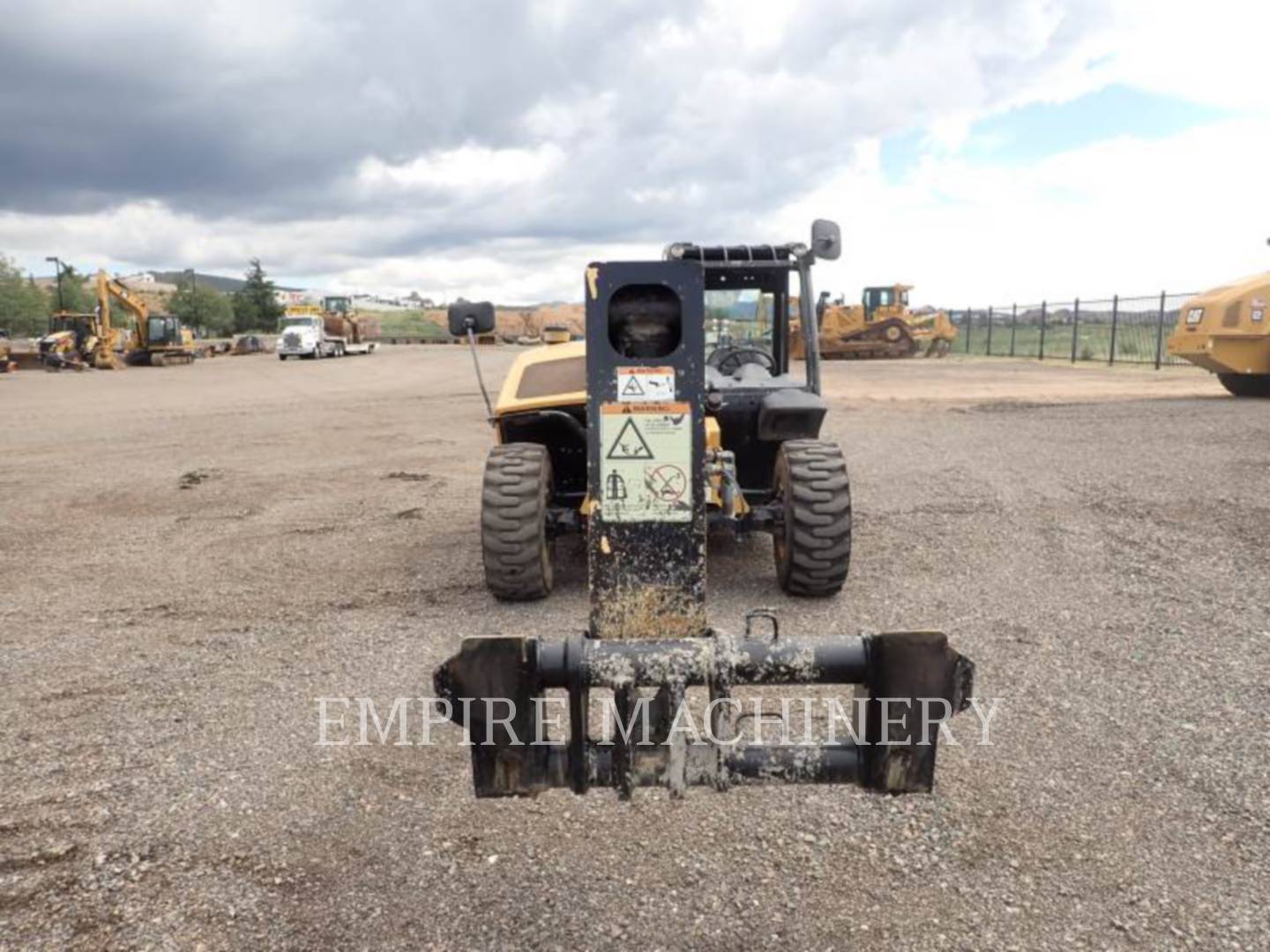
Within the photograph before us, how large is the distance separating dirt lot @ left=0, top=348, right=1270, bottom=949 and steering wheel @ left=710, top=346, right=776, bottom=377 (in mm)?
1257

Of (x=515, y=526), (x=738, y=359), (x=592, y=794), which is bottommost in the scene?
(x=592, y=794)

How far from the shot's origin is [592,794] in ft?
11.0

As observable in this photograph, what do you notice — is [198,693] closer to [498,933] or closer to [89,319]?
[498,933]

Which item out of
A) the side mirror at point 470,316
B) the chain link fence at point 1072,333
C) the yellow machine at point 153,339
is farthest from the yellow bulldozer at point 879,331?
the side mirror at point 470,316

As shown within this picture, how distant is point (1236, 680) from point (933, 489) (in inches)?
182

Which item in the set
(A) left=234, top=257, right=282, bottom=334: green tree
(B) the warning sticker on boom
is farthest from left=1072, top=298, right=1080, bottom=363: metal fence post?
(A) left=234, top=257, right=282, bottom=334: green tree

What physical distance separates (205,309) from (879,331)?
65.3m

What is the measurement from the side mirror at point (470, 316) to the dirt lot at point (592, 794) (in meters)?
1.63

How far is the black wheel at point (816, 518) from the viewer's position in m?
5.15

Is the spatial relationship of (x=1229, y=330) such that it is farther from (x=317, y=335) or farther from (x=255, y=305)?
(x=255, y=305)

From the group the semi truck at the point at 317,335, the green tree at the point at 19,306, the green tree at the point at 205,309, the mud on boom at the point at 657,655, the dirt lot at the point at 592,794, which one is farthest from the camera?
the green tree at the point at 205,309

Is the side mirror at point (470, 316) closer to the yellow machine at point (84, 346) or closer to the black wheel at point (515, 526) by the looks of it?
the black wheel at point (515, 526)

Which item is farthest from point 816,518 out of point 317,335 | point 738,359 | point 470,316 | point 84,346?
point 317,335

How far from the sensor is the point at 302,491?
31.0ft
